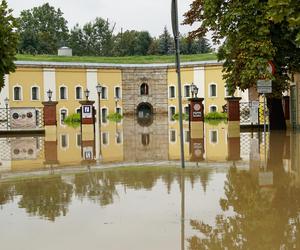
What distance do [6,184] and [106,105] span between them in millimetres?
49899

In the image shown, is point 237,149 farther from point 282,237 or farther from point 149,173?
point 282,237

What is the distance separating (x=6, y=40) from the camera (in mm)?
20234

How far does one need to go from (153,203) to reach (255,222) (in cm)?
190

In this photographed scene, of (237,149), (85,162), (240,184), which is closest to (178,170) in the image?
(240,184)

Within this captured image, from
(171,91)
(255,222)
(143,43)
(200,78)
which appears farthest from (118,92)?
(255,222)

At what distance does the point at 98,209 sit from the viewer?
7.68 metres

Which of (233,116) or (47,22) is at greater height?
(47,22)

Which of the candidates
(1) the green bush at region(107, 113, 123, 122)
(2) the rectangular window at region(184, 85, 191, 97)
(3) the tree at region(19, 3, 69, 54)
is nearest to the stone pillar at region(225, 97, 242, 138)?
(1) the green bush at region(107, 113, 123, 122)

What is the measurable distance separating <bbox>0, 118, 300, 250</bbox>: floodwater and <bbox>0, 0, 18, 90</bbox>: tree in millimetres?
6963

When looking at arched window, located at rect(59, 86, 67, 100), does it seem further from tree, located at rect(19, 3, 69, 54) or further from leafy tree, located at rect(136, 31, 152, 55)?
leafy tree, located at rect(136, 31, 152, 55)

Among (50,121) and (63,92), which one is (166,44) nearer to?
(63,92)

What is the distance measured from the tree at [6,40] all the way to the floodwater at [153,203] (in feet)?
22.8

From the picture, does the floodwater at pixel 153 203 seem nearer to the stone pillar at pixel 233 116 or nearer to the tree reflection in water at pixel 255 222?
the tree reflection in water at pixel 255 222

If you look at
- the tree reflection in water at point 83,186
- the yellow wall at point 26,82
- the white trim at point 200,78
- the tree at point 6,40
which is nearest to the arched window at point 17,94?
the yellow wall at point 26,82
